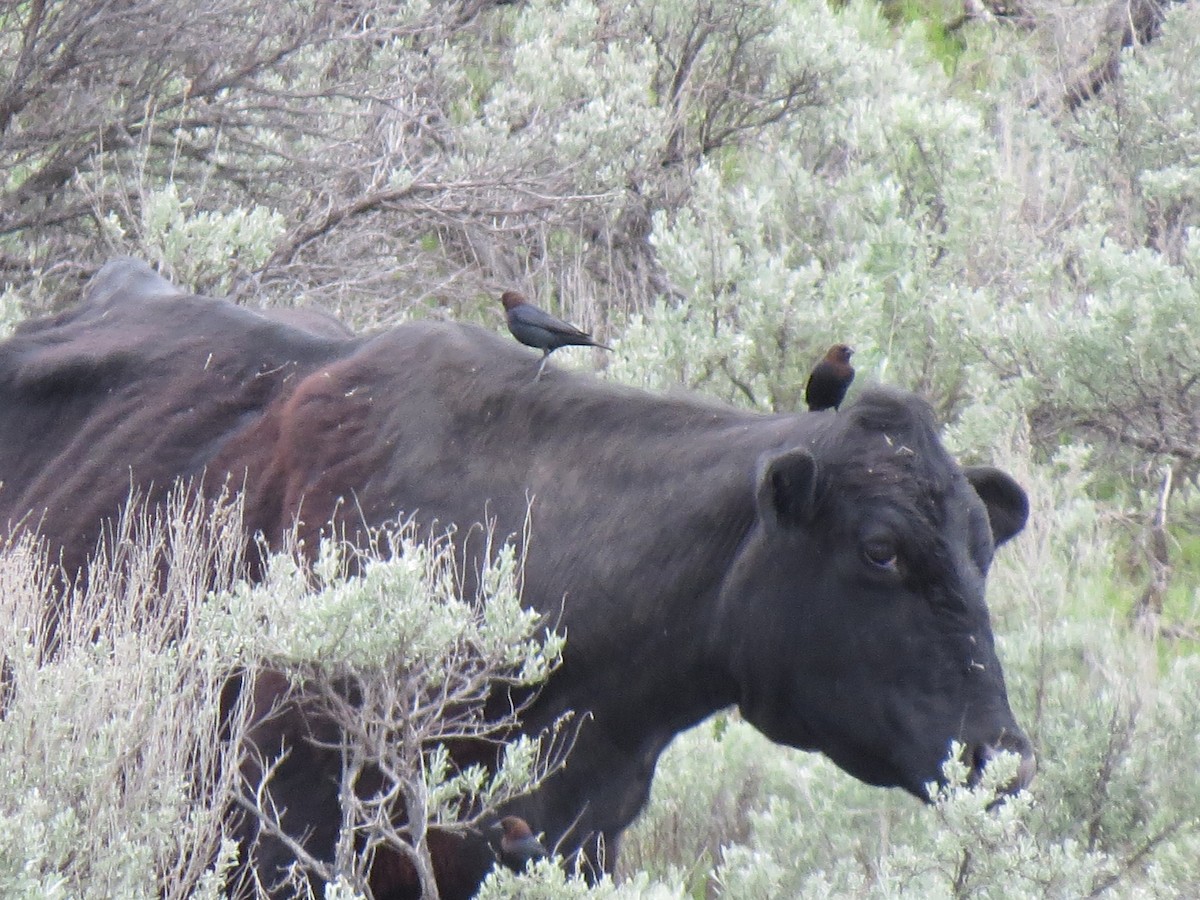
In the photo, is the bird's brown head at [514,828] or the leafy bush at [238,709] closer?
the leafy bush at [238,709]

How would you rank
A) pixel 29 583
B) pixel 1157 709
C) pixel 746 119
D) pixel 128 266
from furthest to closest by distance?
pixel 746 119, pixel 128 266, pixel 1157 709, pixel 29 583

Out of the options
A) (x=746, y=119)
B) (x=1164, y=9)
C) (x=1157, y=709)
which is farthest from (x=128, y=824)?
(x=1164, y=9)

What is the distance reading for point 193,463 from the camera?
194 inches

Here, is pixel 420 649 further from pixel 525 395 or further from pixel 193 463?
pixel 193 463

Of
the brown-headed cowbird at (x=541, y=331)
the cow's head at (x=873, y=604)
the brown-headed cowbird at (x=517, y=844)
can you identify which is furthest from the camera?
the brown-headed cowbird at (x=541, y=331)

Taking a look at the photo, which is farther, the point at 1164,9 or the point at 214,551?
the point at 1164,9

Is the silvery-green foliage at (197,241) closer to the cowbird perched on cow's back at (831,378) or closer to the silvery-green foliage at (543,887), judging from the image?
the cowbird perched on cow's back at (831,378)

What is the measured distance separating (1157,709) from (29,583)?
3344 mm

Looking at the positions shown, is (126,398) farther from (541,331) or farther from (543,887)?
(543,887)

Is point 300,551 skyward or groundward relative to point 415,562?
groundward

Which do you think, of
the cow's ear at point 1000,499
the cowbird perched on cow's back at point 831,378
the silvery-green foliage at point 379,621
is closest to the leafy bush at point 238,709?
the silvery-green foliage at point 379,621

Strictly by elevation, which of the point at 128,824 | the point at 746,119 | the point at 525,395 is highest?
the point at 525,395

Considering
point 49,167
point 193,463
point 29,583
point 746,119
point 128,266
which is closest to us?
point 29,583

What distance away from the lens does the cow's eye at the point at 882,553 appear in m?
4.00
